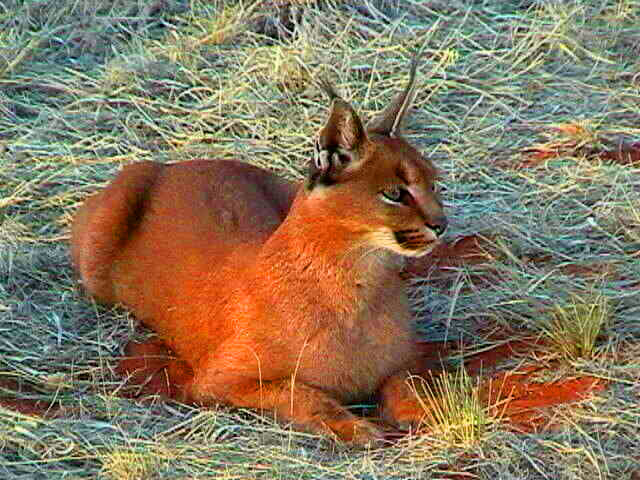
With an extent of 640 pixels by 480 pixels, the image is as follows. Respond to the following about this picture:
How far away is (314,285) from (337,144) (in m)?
0.61

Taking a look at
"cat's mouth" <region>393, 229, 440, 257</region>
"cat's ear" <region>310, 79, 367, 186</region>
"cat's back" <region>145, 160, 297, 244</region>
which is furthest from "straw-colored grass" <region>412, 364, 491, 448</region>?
"cat's back" <region>145, 160, 297, 244</region>

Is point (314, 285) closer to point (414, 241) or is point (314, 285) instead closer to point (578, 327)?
point (414, 241)

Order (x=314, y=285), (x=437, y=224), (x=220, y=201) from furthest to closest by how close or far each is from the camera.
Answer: (x=220, y=201)
(x=314, y=285)
(x=437, y=224)

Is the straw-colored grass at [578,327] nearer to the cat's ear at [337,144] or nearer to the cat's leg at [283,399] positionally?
the cat's leg at [283,399]

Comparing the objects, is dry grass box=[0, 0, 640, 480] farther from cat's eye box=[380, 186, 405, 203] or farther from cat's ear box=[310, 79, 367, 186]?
cat's ear box=[310, 79, 367, 186]

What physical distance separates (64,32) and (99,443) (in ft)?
17.2

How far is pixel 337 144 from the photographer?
230 inches

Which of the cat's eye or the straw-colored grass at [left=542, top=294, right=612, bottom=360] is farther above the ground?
the cat's eye

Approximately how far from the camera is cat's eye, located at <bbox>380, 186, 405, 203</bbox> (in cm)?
583

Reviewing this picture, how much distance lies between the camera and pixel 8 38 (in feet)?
33.1

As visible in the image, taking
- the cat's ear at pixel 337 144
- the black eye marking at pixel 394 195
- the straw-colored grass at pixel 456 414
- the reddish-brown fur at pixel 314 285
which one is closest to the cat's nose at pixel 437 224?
the reddish-brown fur at pixel 314 285

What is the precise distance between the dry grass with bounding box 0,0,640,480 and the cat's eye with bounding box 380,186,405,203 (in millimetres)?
945

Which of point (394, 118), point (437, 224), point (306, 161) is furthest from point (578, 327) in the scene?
point (306, 161)

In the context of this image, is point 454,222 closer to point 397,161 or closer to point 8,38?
point 397,161
